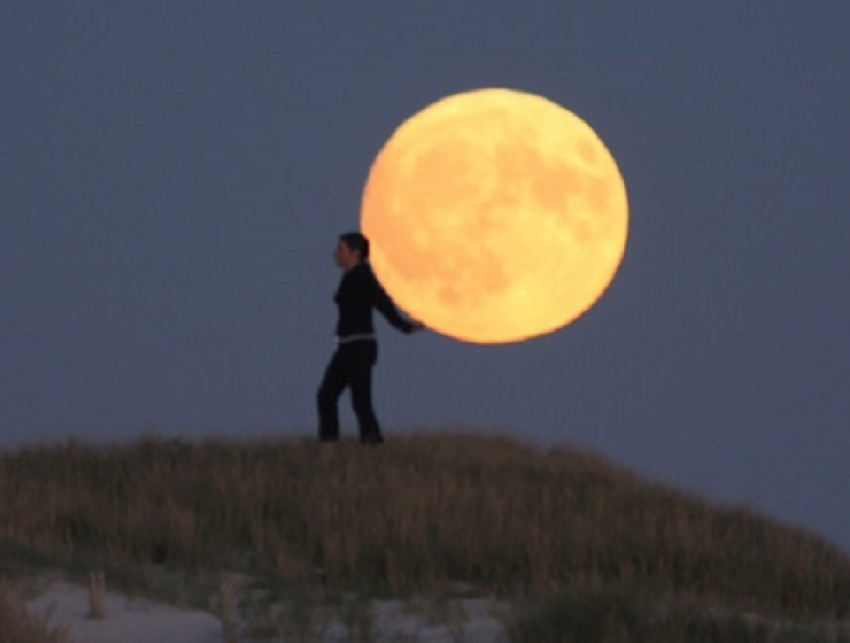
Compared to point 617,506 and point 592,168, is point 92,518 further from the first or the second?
point 592,168

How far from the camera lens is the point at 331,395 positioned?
1766cm

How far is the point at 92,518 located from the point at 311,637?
4512mm

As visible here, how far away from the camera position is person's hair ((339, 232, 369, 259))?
1744 centimetres

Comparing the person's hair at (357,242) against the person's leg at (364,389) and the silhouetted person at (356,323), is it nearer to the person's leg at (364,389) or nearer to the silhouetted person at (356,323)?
the silhouetted person at (356,323)

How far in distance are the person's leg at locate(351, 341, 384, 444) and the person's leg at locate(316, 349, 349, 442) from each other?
13cm

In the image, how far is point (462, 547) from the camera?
12.2 m

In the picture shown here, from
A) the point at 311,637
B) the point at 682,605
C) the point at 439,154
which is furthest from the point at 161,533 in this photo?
the point at 439,154

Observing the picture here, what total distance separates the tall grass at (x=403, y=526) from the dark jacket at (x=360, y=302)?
4.00 ft

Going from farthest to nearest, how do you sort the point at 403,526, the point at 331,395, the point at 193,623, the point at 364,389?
1. the point at 331,395
2. the point at 364,389
3. the point at 403,526
4. the point at 193,623

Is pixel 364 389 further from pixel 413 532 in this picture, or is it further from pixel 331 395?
pixel 413 532

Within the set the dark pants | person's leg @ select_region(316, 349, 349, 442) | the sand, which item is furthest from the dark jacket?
the sand

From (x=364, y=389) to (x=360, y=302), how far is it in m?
0.88

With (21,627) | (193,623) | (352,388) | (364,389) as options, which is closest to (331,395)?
(352,388)

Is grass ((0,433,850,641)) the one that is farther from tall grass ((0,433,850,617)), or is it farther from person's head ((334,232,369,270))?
person's head ((334,232,369,270))
